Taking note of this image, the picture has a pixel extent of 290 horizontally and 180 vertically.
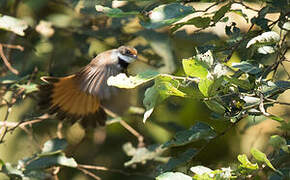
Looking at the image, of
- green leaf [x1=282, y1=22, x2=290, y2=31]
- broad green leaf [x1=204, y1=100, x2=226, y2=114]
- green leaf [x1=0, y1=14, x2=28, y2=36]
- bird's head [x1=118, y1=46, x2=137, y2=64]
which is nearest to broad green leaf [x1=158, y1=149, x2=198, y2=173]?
broad green leaf [x1=204, y1=100, x2=226, y2=114]

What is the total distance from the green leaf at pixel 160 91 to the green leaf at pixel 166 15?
0.14 metres

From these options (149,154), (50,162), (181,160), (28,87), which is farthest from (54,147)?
(181,160)

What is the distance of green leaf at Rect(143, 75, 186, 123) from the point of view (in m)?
1.10

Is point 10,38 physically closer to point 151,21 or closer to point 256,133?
point 256,133

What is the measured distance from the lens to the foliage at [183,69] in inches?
43.9

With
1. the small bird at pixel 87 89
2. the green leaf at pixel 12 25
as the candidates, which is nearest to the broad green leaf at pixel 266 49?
the small bird at pixel 87 89

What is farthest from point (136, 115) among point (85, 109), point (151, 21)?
point (151, 21)

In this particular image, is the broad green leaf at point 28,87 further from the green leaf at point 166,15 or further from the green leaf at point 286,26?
the green leaf at point 286,26

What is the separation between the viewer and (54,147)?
1978mm

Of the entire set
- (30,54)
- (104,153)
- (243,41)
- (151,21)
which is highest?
(151,21)

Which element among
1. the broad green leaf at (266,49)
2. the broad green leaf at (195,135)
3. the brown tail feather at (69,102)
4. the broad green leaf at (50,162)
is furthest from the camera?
the brown tail feather at (69,102)

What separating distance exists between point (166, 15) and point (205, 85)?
8.5 inches

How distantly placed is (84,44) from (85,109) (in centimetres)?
35

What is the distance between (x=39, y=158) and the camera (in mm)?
1932
